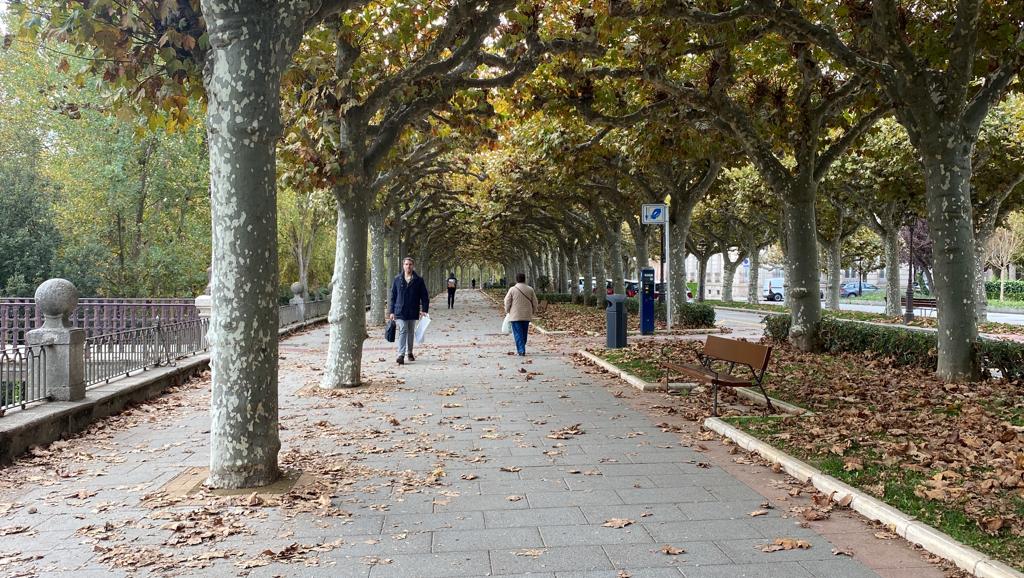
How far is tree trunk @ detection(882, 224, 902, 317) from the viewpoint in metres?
24.6

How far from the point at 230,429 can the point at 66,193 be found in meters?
20.1

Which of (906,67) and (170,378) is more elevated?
(906,67)

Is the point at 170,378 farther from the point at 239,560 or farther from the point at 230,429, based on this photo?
the point at 239,560

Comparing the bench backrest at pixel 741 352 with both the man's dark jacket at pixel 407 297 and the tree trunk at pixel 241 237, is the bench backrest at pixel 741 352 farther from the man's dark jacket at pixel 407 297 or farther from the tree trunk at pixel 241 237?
the man's dark jacket at pixel 407 297

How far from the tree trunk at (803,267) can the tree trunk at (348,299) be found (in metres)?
8.24

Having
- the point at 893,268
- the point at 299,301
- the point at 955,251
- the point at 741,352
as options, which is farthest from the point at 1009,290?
the point at 741,352

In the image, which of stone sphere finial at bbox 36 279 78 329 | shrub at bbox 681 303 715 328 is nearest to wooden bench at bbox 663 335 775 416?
stone sphere finial at bbox 36 279 78 329

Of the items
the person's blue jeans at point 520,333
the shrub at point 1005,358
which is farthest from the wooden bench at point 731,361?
the person's blue jeans at point 520,333

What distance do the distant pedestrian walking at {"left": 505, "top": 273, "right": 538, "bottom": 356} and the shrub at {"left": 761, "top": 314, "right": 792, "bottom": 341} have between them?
554 centimetres

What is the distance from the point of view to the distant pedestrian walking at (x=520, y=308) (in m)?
14.6

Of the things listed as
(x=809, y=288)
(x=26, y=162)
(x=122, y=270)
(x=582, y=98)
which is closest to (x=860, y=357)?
(x=809, y=288)

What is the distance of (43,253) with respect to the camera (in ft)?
66.0

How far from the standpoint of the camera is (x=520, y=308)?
1460cm

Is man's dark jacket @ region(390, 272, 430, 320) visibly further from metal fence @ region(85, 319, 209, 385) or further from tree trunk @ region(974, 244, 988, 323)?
tree trunk @ region(974, 244, 988, 323)
